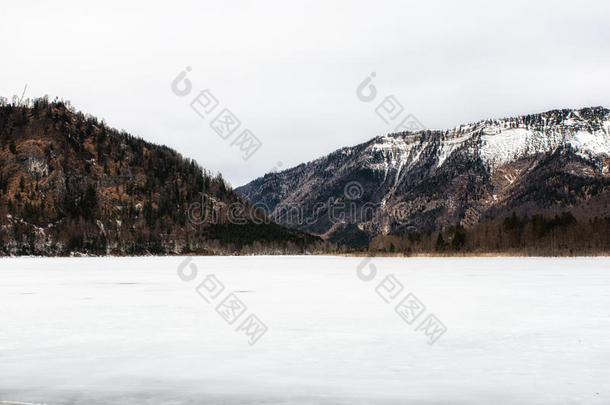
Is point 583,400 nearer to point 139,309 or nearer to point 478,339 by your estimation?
point 478,339

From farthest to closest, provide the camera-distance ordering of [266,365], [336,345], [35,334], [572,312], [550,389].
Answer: [572,312] < [35,334] < [336,345] < [266,365] < [550,389]

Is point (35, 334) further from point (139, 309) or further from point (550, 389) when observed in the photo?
point (550, 389)

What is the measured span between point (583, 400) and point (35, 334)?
23940 mm

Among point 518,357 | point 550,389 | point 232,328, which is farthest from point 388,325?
point 550,389

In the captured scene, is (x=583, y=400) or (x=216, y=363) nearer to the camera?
(x=583, y=400)

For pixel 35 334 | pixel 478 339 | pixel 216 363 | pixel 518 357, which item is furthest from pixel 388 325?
pixel 35 334

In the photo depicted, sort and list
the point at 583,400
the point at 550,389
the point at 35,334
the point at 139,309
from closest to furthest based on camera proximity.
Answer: the point at 583,400
the point at 550,389
the point at 35,334
the point at 139,309

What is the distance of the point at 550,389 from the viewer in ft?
60.2

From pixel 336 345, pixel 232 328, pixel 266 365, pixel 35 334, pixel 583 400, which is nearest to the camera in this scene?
pixel 583 400

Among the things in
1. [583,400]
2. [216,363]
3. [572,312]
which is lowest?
[583,400]

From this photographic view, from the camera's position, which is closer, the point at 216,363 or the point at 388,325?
the point at 216,363

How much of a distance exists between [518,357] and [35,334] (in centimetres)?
2168

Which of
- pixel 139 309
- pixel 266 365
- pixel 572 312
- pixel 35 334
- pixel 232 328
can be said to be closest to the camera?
pixel 266 365

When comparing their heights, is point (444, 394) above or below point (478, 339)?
below
